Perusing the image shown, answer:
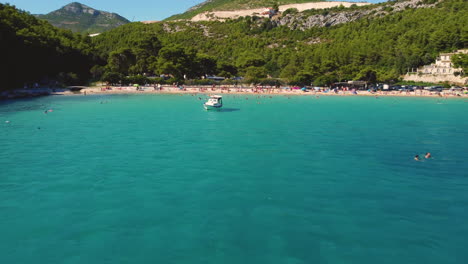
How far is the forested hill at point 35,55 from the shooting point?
2479 inches

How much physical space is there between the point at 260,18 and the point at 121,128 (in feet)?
555

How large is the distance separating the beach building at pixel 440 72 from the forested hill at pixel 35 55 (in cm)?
8295

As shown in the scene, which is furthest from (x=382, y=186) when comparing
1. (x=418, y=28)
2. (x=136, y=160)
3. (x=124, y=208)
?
(x=418, y=28)

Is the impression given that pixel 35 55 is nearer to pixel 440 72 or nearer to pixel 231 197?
pixel 231 197

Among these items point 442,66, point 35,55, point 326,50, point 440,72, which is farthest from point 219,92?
point 442,66

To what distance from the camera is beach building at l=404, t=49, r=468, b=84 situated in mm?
84506

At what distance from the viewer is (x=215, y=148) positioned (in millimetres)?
25703

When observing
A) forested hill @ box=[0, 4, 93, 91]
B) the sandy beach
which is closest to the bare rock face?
the sandy beach

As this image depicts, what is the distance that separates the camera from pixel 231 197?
1570cm

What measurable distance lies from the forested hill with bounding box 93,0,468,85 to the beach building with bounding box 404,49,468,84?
11.2ft

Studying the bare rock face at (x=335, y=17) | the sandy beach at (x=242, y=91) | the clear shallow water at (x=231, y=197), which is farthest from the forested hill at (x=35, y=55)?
the bare rock face at (x=335, y=17)

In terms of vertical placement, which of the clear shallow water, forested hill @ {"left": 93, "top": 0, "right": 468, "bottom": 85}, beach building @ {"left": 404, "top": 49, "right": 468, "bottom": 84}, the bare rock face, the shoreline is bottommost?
the clear shallow water

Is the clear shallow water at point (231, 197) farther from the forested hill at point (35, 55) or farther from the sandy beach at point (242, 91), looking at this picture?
the sandy beach at point (242, 91)

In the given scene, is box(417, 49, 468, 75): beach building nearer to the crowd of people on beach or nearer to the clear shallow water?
the crowd of people on beach
